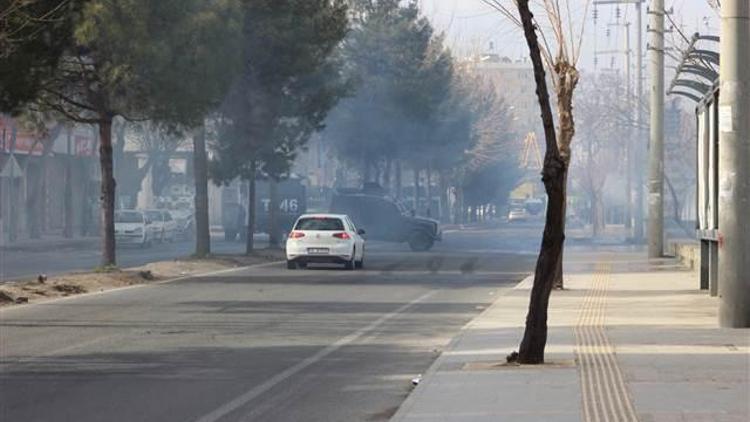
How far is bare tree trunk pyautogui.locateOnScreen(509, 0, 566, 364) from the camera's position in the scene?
16.3 m

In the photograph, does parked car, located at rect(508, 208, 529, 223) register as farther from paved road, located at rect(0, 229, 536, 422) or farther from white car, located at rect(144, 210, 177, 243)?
paved road, located at rect(0, 229, 536, 422)

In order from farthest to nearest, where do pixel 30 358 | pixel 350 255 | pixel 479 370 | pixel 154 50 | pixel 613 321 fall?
pixel 350 255
pixel 154 50
pixel 613 321
pixel 30 358
pixel 479 370

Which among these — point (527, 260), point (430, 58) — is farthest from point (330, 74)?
point (430, 58)

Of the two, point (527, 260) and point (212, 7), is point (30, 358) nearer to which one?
point (212, 7)

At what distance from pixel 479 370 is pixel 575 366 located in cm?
100

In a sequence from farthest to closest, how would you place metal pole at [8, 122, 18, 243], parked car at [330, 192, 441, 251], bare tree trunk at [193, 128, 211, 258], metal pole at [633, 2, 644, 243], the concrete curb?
metal pole at [633, 2, 644, 243] → metal pole at [8, 122, 18, 243] → parked car at [330, 192, 441, 251] → bare tree trunk at [193, 128, 211, 258] → the concrete curb

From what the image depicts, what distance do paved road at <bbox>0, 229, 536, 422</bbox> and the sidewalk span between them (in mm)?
633

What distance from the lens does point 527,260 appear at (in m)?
48.6

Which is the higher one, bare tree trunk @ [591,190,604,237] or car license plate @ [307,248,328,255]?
bare tree trunk @ [591,190,604,237]

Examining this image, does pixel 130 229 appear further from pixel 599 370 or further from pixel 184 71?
pixel 599 370

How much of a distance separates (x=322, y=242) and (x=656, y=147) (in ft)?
38.2

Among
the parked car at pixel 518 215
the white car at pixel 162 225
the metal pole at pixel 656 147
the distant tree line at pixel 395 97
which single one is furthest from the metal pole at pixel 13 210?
the parked car at pixel 518 215

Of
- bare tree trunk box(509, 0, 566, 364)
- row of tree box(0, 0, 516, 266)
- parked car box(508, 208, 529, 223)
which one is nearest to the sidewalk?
bare tree trunk box(509, 0, 566, 364)

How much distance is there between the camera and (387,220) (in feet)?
197
